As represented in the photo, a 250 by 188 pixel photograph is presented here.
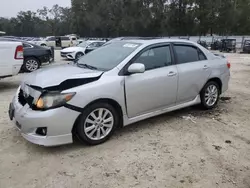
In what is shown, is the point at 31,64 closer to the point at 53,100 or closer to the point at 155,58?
the point at 155,58

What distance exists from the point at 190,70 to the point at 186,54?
0.34 m

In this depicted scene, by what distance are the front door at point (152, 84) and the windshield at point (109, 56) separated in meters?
0.24

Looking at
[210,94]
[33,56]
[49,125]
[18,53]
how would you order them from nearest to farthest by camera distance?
[49,125] → [210,94] → [18,53] → [33,56]

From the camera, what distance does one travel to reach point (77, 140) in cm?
404

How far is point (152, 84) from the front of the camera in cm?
428

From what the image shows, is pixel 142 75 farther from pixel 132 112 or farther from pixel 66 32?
pixel 66 32

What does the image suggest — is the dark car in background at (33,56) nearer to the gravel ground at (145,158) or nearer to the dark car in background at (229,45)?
the gravel ground at (145,158)

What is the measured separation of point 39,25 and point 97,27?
1845cm

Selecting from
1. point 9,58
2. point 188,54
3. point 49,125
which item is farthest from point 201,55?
point 9,58

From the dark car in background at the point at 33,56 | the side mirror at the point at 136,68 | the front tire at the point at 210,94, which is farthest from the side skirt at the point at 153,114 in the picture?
the dark car in background at the point at 33,56

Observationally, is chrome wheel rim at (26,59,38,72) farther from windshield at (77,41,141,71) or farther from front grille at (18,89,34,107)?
front grille at (18,89,34,107)

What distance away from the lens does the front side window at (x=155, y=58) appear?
4.34m

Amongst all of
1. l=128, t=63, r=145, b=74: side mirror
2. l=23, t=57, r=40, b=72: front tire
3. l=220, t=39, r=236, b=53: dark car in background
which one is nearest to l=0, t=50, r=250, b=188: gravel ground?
l=128, t=63, r=145, b=74: side mirror

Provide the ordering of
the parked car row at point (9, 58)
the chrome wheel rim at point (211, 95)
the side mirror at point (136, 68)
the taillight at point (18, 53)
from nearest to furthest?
the side mirror at point (136, 68)
the chrome wheel rim at point (211, 95)
the parked car row at point (9, 58)
the taillight at point (18, 53)
